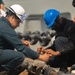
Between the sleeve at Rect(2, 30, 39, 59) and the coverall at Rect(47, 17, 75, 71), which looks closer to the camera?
the sleeve at Rect(2, 30, 39, 59)

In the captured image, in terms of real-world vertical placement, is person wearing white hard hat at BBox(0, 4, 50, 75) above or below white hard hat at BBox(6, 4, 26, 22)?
below

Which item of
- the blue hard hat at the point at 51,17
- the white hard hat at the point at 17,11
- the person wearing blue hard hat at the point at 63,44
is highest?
the white hard hat at the point at 17,11

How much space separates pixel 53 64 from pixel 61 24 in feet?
2.03

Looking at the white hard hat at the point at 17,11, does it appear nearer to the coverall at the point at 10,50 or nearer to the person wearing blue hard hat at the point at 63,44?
the coverall at the point at 10,50

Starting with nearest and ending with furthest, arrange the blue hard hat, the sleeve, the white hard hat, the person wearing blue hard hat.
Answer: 1. the sleeve
2. the white hard hat
3. the person wearing blue hard hat
4. the blue hard hat

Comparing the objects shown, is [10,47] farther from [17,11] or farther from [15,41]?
[17,11]

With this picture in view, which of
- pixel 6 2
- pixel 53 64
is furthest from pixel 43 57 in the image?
pixel 6 2

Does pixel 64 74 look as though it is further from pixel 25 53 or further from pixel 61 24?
pixel 61 24

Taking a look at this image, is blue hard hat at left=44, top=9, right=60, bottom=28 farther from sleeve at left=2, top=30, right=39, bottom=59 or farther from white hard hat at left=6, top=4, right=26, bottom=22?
sleeve at left=2, top=30, right=39, bottom=59

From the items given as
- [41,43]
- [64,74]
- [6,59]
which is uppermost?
[6,59]

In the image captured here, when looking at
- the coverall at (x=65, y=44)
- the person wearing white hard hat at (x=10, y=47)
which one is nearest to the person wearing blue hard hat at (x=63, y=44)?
the coverall at (x=65, y=44)

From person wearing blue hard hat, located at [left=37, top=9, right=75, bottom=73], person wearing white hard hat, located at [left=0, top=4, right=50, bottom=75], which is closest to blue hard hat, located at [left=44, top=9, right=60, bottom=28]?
person wearing blue hard hat, located at [left=37, top=9, right=75, bottom=73]

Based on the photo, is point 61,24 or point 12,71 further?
point 61,24

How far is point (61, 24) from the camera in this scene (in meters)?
4.43
